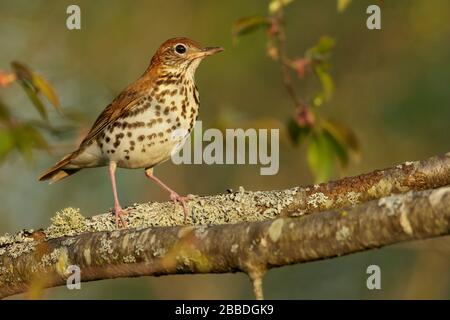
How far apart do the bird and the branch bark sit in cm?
100

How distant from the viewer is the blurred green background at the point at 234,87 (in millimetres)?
9523

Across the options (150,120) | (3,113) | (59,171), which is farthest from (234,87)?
(3,113)

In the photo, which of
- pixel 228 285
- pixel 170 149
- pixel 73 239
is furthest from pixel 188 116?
pixel 228 285

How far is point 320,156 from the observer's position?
486cm

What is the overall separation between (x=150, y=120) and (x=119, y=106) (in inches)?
13.4

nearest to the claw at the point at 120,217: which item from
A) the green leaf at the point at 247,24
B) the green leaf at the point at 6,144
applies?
the green leaf at the point at 6,144

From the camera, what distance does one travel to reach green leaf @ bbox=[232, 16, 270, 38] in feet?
15.3

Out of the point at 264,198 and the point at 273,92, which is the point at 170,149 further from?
the point at 273,92

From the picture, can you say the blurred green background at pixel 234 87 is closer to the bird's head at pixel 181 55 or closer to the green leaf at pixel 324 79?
the bird's head at pixel 181 55

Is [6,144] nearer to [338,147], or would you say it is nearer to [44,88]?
[44,88]

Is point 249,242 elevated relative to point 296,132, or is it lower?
lower

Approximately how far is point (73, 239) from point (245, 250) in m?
1.14

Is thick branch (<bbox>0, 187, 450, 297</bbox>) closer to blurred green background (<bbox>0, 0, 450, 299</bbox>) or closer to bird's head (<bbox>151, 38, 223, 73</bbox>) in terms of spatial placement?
bird's head (<bbox>151, 38, 223, 73</bbox>)

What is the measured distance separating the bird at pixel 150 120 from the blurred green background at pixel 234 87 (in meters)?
2.74
